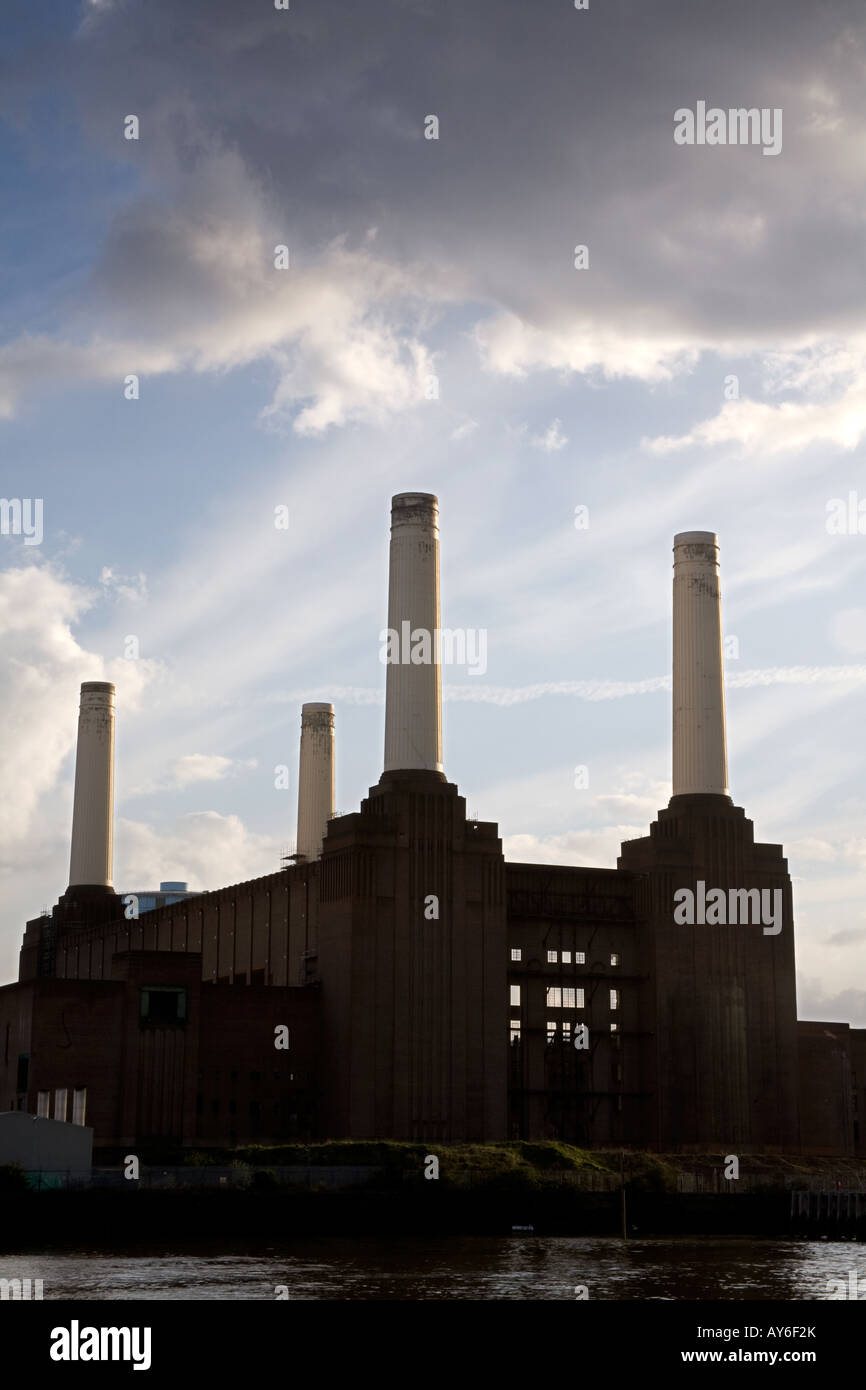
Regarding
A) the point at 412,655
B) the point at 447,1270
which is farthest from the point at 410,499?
the point at 447,1270

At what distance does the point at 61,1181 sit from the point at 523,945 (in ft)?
98.5

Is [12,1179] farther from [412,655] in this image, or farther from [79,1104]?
[412,655]

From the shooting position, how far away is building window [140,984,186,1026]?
85.5 m

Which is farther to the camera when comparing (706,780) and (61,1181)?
(706,780)

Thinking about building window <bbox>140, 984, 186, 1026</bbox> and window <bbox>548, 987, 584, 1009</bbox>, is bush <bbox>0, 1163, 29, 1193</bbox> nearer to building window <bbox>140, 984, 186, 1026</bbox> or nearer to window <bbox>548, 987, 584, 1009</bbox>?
building window <bbox>140, 984, 186, 1026</bbox>

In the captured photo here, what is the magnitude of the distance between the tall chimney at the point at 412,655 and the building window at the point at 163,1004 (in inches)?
590

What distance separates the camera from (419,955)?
289 feet

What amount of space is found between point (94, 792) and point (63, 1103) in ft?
110

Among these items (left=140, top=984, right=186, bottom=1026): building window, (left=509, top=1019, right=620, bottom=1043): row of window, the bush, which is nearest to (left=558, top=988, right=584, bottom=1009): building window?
(left=509, top=1019, right=620, bottom=1043): row of window

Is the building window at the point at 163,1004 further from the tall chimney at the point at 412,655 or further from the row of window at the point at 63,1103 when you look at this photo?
the tall chimney at the point at 412,655

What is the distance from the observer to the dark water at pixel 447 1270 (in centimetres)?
4762
